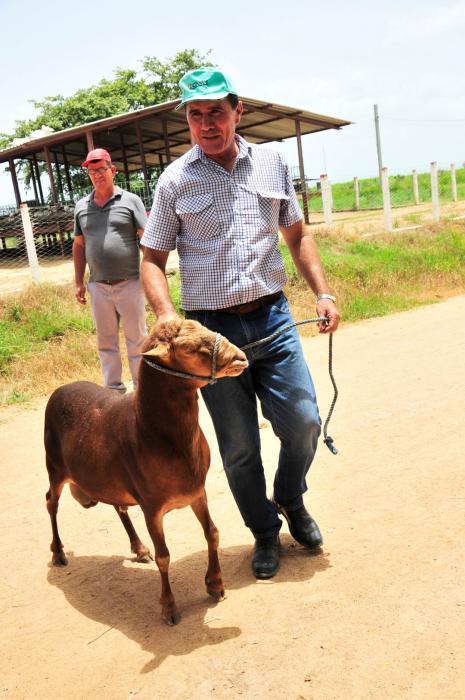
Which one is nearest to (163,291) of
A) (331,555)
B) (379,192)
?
(331,555)

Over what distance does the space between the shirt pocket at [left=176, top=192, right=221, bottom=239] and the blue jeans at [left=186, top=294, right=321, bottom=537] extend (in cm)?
41

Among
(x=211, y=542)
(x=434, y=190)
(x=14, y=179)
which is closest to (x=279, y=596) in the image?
(x=211, y=542)

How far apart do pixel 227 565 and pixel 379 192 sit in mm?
37957

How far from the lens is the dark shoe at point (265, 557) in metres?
3.55

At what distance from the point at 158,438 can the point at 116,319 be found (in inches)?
158

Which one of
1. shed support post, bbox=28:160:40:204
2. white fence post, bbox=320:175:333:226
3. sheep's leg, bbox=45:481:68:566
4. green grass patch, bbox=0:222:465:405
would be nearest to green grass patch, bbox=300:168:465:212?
shed support post, bbox=28:160:40:204

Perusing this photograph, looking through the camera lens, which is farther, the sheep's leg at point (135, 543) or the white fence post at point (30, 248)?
the white fence post at point (30, 248)

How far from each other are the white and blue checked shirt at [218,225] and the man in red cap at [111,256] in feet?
10.9

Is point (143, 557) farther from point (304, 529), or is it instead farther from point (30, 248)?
point (30, 248)

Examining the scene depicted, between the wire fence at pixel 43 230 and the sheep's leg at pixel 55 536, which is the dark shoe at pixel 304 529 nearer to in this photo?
the sheep's leg at pixel 55 536

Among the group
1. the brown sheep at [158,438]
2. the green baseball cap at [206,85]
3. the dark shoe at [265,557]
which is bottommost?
the dark shoe at [265,557]

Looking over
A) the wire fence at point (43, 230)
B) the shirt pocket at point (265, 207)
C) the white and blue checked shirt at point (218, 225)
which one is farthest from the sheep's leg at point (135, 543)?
the wire fence at point (43, 230)

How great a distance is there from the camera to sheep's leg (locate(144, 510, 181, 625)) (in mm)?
3193

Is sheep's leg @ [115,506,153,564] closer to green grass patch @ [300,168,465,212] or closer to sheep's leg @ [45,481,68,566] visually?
sheep's leg @ [45,481,68,566]
